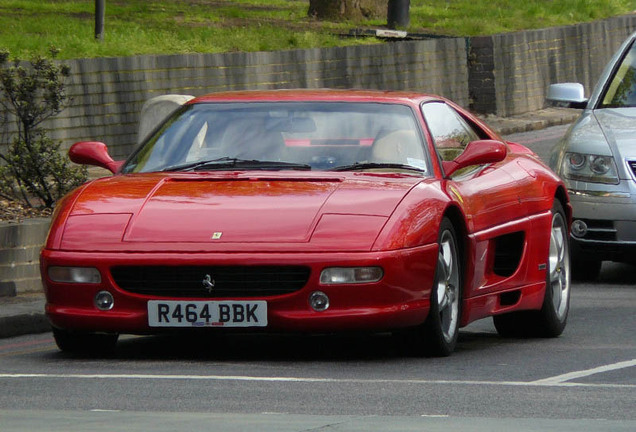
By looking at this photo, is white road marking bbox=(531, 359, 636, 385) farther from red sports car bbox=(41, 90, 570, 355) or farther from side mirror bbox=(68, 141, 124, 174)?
side mirror bbox=(68, 141, 124, 174)

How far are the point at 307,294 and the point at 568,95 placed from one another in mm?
5855

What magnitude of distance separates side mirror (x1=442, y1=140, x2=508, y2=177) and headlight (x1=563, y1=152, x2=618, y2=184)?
11.0ft

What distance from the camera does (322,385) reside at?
7.43 meters

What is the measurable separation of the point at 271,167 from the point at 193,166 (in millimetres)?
437

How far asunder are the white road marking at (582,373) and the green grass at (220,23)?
1108cm

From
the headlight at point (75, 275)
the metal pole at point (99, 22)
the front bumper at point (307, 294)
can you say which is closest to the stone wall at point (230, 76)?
the metal pole at point (99, 22)

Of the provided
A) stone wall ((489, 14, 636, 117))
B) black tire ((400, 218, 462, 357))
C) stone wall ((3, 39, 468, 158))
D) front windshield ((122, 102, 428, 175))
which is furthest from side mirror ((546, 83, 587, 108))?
stone wall ((489, 14, 636, 117))

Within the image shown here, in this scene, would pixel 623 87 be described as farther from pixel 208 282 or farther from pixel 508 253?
pixel 208 282

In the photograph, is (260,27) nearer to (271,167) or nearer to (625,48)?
(625,48)

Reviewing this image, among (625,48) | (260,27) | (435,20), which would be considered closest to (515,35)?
(260,27)

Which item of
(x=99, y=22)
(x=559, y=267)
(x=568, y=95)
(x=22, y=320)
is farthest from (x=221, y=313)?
(x=99, y=22)

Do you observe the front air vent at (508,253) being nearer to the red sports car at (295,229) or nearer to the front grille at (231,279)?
the red sports car at (295,229)

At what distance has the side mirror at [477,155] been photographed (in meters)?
9.10

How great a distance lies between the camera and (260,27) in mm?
29672
